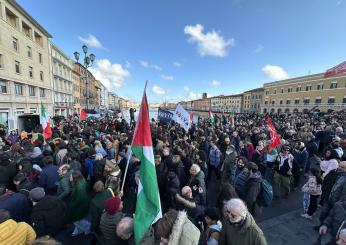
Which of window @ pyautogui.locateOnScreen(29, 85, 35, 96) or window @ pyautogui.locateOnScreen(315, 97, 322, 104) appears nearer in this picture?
window @ pyautogui.locateOnScreen(29, 85, 35, 96)

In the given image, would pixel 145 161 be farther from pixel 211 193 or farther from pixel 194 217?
pixel 211 193

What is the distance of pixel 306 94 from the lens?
49.2m

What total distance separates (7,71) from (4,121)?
5.63 meters

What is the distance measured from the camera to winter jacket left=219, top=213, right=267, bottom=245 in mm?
2008

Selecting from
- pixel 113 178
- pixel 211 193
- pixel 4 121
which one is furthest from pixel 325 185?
pixel 4 121

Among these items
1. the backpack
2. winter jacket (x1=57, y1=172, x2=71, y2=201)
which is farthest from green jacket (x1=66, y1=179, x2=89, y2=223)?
the backpack

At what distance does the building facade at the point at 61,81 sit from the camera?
36.7 metres

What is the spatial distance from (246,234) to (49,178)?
427cm

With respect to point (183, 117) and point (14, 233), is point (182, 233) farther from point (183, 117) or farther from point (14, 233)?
point (183, 117)

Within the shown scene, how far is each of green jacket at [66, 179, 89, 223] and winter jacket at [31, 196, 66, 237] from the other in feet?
2.68

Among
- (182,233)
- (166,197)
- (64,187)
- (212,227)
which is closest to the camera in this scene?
(182,233)

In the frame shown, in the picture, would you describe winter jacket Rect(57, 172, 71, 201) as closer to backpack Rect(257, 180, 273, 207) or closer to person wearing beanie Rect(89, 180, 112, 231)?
person wearing beanie Rect(89, 180, 112, 231)

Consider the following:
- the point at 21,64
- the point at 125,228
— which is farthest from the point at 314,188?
the point at 21,64

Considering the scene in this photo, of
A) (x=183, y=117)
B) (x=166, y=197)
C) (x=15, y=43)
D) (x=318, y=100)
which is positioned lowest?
(x=166, y=197)
